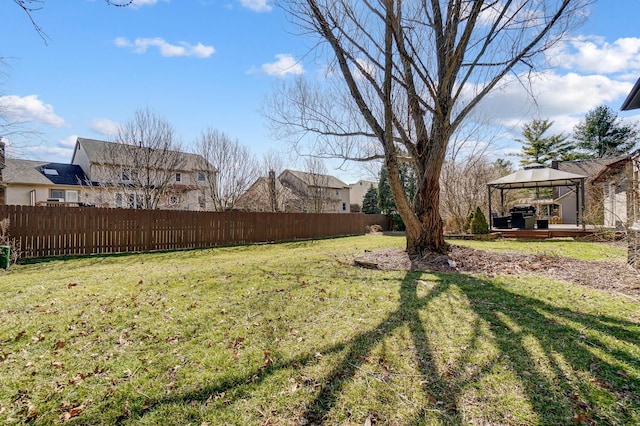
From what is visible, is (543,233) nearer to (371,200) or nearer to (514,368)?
(514,368)

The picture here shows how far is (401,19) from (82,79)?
748 cm

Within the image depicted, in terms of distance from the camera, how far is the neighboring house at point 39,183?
66.8 ft

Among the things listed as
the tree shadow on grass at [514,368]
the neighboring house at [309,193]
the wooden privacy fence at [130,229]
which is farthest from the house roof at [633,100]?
the neighboring house at [309,193]

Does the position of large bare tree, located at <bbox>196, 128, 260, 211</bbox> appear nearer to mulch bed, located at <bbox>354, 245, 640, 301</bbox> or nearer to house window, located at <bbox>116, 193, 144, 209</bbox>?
house window, located at <bbox>116, 193, 144, 209</bbox>

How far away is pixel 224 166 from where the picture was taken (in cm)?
1691

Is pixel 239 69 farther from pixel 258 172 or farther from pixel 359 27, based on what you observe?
pixel 258 172

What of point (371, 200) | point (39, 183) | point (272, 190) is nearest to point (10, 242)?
point (272, 190)

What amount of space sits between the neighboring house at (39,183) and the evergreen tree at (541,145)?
38361 mm

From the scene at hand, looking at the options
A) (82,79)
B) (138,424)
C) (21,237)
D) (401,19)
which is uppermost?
(401,19)

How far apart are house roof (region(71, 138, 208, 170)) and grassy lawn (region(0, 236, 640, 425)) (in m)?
11.5

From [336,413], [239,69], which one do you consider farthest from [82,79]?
[336,413]

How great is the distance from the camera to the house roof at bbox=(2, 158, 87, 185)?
806 inches

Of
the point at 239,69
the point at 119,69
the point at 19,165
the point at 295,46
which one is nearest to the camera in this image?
the point at 295,46

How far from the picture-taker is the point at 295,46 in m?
6.71
